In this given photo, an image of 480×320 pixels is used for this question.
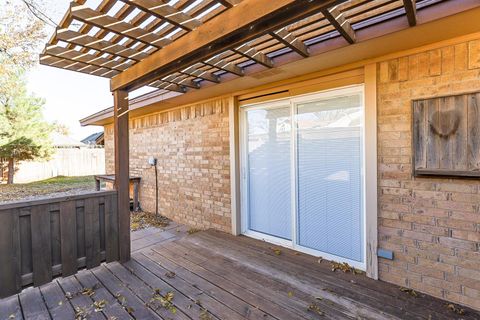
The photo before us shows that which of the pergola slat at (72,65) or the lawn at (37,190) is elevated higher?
the pergola slat at (72,65)

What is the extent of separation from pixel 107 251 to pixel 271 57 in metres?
2.87

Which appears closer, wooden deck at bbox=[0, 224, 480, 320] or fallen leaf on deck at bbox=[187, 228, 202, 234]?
wooden deck at bbox=[0, 224, 480, 320]

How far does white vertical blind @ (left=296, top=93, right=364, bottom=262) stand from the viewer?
2875 millimetres

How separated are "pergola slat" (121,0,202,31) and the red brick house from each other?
15mm

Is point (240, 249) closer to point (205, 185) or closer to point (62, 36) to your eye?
point (205, 185)

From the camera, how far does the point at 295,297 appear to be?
2.33 meters

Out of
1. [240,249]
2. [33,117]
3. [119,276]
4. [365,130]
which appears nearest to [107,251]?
[119,276]

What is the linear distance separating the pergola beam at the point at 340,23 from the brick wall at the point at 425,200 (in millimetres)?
713

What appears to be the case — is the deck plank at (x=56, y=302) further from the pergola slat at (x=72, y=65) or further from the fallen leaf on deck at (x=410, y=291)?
the fallen leaf on deck at (x=410, y=291)

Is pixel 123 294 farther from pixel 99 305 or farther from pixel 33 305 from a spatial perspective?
pixel 33 305

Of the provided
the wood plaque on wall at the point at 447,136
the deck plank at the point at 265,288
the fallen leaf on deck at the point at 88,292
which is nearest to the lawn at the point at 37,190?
the fallen leaf on deck at the point at 88,292

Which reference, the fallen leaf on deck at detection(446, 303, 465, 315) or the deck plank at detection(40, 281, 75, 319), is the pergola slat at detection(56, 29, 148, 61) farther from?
the fallen leaf on deck at detection(446, 303, 465, 315)

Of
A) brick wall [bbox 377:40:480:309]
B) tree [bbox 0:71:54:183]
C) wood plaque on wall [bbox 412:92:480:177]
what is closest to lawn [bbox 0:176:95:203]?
tree [bbox 0:71:54:183]

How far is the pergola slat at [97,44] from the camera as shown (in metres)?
2.10
